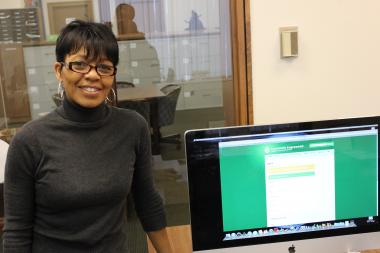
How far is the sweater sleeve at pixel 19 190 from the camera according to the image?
119 cm

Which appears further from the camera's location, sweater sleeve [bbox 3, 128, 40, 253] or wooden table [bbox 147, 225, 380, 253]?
wooden table [bbox 147, 225, 380, 253]

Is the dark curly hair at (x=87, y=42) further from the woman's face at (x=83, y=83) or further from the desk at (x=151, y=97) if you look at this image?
the desk at (x=151, y=97)

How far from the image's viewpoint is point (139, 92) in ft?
8.16

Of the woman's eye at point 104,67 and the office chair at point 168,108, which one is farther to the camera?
the office chair at point 168,108

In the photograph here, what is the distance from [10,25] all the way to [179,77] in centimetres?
95

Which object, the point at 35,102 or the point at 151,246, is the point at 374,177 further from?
the point at 35,102

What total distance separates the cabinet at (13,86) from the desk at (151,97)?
0.53 metres

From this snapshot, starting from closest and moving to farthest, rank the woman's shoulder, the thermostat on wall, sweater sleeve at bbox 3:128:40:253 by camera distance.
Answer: sweater sleeve at bbox 3:128:40:253 → the woman's shoulder → the thermostat on wall

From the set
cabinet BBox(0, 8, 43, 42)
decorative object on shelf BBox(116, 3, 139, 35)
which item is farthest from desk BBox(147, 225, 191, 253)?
cabinet BBox(0, 8, 43, 42)

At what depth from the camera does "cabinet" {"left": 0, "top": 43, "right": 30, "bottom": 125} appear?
2373 mm

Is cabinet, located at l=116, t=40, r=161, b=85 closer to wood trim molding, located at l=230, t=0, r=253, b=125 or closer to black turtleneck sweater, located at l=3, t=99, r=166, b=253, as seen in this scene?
wood trim molding, located at l=230, t=0, r=253, b=125

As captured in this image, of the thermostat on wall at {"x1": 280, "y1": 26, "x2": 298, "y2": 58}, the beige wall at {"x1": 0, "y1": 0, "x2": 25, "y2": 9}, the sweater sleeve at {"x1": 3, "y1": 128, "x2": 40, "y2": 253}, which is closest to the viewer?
the sweater sleeve at {"x1": 3, "y1": 128, "x2": 40, "y2": 253}

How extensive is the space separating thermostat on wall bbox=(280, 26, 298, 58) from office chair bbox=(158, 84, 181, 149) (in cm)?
62

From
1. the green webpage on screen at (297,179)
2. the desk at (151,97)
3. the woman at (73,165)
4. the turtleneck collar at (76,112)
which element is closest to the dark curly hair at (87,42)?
the woman at (73,165)
